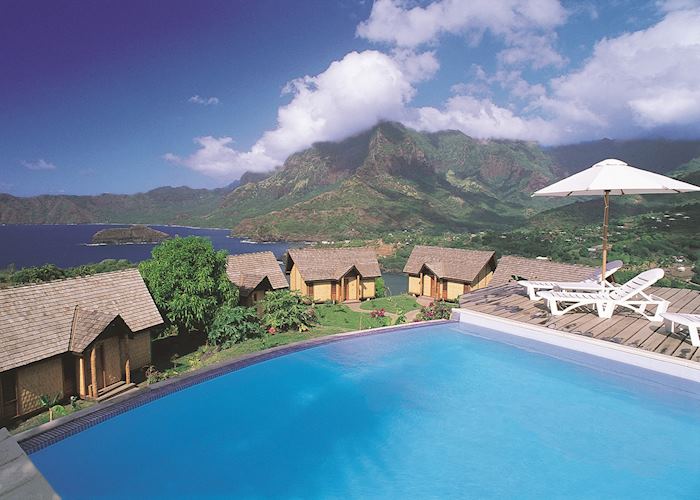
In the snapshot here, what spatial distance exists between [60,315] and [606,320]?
49.3ft

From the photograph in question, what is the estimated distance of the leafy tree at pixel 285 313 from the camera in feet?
64.4

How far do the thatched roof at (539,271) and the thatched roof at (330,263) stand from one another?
8659 millimetres

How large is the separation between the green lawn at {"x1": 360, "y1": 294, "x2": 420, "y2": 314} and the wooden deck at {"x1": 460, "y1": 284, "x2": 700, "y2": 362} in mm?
11650

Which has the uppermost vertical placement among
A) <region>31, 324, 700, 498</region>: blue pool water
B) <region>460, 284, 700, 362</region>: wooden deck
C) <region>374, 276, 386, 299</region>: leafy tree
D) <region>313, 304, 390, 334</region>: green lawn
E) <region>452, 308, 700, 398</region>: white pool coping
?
<region>460, 284, 700, 362</region>: wooden deck

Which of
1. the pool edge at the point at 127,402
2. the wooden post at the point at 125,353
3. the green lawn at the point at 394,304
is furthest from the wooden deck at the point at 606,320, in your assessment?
the green lawn at the point at 394,304

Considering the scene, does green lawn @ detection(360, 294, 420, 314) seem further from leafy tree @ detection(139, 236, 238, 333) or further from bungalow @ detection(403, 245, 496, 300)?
leafy tree @ detection(139, 236, 238, 333)

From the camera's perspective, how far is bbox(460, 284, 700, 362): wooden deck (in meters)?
7.95

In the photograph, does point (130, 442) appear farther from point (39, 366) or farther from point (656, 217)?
point (656, 217)

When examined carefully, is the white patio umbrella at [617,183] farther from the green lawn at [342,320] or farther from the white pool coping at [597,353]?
the green lawn at [342,320]

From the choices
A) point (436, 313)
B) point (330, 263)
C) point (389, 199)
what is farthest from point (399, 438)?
point (389, 199)

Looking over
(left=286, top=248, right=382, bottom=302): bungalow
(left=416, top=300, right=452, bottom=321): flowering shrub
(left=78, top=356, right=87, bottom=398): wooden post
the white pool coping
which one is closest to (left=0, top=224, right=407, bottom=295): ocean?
(left=286, top=248, right=382, bottom=302): bungalow

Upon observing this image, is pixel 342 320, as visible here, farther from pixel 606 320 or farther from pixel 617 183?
pixel 617 183

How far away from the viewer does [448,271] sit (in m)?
28.2

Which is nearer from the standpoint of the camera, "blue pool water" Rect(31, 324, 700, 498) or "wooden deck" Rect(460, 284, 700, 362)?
"blue pool water" Rect(31, 324, 700, 498)
